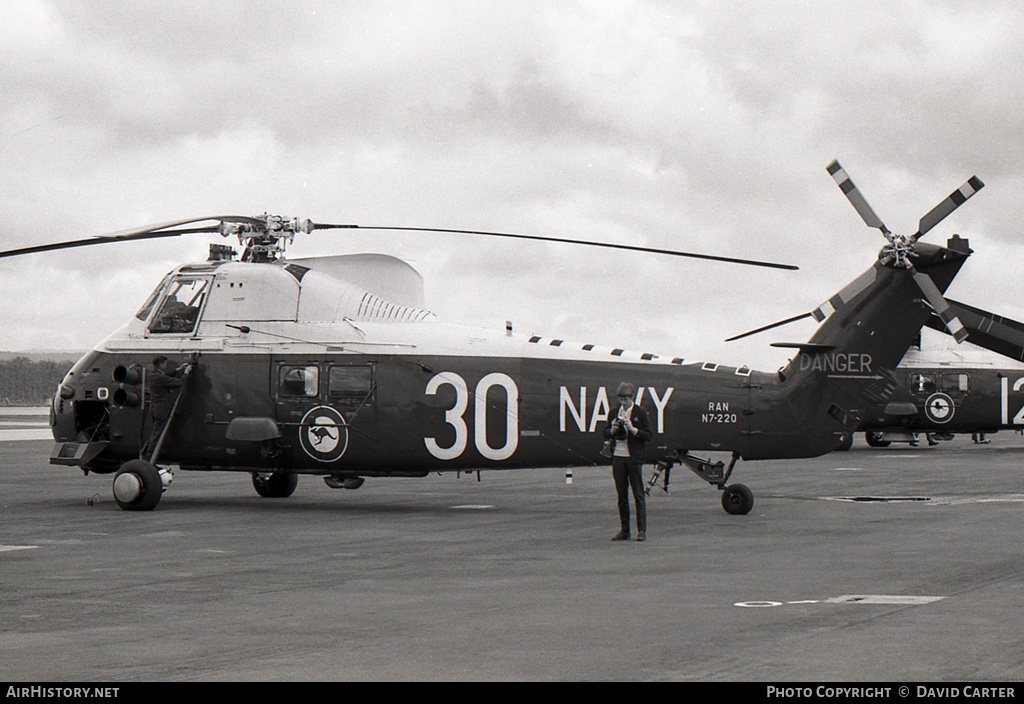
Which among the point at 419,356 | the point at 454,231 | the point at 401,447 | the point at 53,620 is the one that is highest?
the point at 454,231

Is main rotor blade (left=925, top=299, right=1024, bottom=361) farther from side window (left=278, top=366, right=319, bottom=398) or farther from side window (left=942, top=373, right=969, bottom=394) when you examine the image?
side window (left=278, top=366, right=319, bottom=398)

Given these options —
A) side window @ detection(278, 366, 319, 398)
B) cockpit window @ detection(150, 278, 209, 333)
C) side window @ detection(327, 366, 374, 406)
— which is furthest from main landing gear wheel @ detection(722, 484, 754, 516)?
cockpit window @ detection(150, 278, 209, 333)

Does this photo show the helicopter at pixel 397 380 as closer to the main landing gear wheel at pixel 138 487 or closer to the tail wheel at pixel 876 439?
the main landing gear wheel at pixel 138 487

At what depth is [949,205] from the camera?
737 inches

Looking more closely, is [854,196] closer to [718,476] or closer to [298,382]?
[718,476]

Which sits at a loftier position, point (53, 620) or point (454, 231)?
point (454, 231)

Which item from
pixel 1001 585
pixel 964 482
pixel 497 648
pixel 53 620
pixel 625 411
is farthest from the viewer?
pixel 964 482

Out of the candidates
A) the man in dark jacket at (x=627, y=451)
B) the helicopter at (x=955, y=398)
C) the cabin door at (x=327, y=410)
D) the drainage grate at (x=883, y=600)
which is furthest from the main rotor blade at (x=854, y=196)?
the helicopter at (x=955, y=398)

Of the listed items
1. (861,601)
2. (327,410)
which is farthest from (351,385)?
(861,601)

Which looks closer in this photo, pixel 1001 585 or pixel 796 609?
pixel 796 609

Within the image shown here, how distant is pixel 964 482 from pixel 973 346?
661 inches

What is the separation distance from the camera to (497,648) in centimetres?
851
